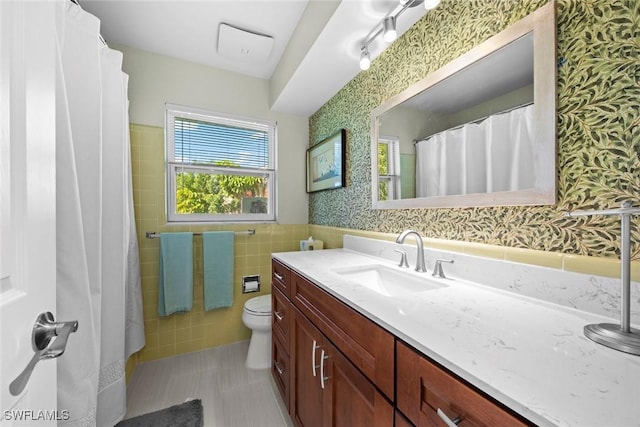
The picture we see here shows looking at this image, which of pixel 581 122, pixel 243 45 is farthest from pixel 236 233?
pixel 581 122

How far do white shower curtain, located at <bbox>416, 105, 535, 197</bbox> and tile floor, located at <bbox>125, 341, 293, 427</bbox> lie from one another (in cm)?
153

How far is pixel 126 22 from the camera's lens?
1.63m

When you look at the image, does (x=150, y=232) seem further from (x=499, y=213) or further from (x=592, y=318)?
(x=592, y=318)

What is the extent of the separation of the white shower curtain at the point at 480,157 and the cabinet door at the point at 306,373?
0.84 m

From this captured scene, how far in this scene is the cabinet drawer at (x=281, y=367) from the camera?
53.2 inches

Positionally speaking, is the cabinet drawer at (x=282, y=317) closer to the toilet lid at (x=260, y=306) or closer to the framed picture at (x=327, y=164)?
the toilet lid at (x=260, y=306)

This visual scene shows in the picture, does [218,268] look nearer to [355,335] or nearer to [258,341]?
[258,341]

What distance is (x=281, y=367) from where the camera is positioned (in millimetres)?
1482

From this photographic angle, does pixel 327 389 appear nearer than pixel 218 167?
Yes

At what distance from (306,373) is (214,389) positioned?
0.92 m

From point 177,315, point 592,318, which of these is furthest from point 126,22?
point 592,318

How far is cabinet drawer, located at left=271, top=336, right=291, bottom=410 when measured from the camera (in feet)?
4.44

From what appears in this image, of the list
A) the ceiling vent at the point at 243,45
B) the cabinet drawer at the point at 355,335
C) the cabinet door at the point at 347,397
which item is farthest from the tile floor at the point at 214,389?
the ceiling vent at the point at 243,45

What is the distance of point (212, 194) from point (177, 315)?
102 centimetres
